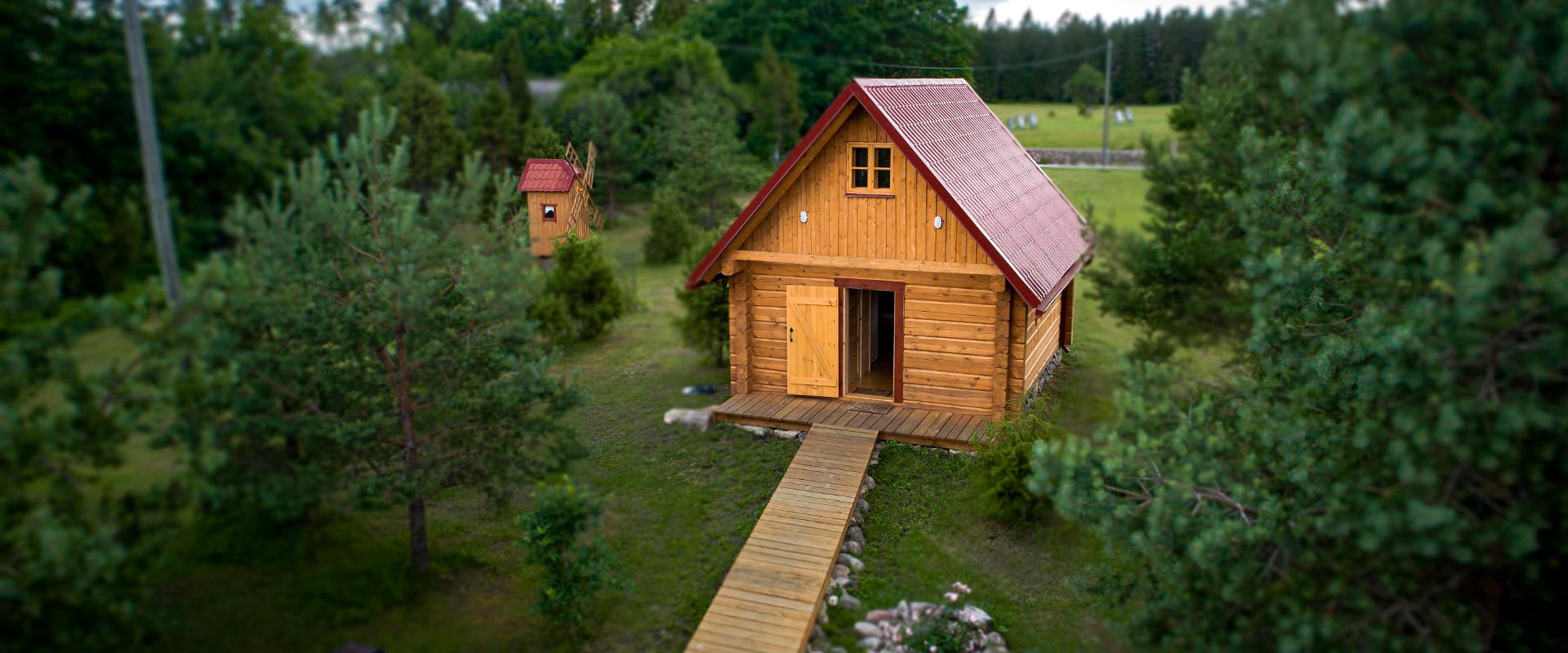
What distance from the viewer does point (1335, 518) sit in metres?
7.48

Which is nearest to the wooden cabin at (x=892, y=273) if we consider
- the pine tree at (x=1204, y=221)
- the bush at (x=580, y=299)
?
the pine tree at (x=1204, y=221)

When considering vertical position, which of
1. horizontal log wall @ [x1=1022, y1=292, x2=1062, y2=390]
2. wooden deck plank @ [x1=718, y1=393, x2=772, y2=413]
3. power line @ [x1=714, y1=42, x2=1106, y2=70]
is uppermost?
power line @ [x1=714, y1=42, x2=1106, y2=70]

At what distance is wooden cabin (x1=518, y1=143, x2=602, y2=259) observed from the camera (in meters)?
12.8

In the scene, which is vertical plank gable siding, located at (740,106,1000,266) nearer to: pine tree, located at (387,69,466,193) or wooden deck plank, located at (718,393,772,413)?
wooden deck plank, located at (718,393,772,413)

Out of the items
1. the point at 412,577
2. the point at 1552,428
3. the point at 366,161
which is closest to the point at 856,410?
the point at 412,577

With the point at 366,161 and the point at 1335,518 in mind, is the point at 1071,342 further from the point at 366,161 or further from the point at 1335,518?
the point at 366,161

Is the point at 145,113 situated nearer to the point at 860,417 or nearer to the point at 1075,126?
the point at 860,417

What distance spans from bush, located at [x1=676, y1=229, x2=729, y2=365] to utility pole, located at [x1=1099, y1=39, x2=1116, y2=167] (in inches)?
424

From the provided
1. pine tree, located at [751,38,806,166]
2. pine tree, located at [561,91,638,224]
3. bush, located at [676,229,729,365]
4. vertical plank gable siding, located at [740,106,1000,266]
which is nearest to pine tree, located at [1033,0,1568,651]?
vertical plank gable siding, located at [740,106,1000,266]

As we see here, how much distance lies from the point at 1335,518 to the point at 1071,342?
14441 millimetres

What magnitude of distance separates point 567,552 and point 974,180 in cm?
907

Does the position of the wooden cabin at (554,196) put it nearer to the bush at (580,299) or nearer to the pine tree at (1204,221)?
the bush at (580,299)

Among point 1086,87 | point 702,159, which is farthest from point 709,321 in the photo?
point 1086,87

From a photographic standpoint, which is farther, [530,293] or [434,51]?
[434,51]
